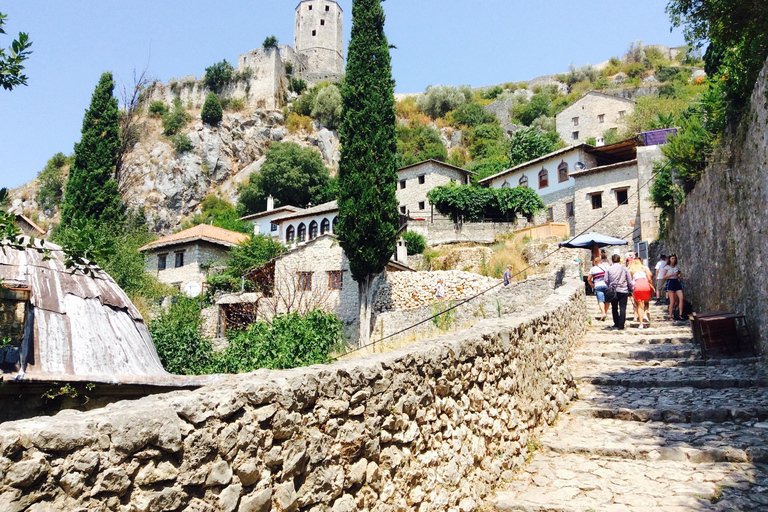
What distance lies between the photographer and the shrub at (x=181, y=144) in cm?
6253

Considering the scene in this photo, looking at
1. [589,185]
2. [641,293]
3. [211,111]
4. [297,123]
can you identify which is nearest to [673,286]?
[641,293]

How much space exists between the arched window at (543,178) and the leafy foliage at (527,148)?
37.4 ft

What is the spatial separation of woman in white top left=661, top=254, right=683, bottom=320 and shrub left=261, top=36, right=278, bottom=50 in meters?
68.5

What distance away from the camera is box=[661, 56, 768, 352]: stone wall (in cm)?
848

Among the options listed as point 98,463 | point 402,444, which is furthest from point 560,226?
point 98,463

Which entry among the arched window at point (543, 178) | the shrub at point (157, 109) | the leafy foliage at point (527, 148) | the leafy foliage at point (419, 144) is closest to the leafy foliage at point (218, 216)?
the shrub at point (157, 109)

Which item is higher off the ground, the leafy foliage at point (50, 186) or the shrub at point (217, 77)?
the shrub at point (217, 77)

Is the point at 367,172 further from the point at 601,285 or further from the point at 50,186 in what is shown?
the point at 50,186

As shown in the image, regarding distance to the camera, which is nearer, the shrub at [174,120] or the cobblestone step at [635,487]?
the cobblestone step at [635,487]

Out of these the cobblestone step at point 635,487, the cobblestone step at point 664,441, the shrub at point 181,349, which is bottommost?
the shrub at point 181,349

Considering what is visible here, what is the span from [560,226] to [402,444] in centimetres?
3020

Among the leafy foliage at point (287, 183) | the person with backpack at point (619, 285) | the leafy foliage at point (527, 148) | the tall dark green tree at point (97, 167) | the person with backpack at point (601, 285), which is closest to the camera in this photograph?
the person with backpack at point (619, 285)

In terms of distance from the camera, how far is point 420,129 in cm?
6881

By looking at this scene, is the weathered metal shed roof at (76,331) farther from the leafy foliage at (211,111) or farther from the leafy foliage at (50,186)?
the leafy foliage at (211,111)
